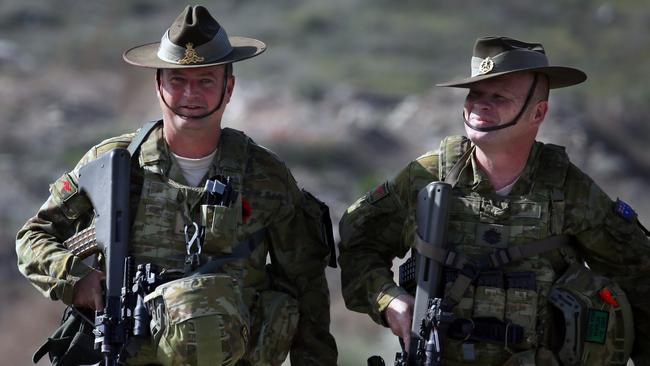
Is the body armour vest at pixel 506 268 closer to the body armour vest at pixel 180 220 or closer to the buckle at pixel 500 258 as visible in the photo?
the buckle at pixel 500 258

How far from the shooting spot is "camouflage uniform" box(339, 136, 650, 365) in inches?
278

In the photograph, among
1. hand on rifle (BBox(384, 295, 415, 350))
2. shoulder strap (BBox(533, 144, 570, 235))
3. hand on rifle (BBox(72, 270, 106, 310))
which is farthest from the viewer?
shoulder strap (BBox(533, 144, 570, 235))

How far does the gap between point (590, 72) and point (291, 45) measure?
494 cm

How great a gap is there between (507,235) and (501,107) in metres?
0.63

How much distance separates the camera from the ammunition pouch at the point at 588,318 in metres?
7.03

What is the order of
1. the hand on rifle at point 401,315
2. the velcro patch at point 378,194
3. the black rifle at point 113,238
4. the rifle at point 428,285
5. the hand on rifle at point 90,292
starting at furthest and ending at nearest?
the velcro patch at point 378,194 → the hand on rifle at point 401,315 → the hand on rifle at point 90,292 → the rifle at point 428,285 → the black rifle at point 113,238

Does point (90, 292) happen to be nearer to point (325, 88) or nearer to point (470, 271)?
point (470, 271)

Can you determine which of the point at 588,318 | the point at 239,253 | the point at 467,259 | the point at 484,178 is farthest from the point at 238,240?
the point at 588,318

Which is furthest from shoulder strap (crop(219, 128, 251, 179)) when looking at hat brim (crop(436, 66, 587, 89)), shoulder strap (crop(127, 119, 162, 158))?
hat brim (crop(436, 66, 587, 89))

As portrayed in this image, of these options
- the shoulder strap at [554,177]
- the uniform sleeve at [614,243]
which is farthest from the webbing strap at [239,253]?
the uniform sleeve at [614,243]

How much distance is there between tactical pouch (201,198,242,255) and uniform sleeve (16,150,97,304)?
61 cm

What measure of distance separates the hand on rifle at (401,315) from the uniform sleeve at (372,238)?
16cm

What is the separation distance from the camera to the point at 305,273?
24.2 ft

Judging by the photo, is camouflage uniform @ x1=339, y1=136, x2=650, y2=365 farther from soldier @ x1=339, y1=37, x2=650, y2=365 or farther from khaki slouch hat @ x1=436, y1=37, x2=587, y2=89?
khaki slouch hat @ x1=436, y1=37, x2=587, y2=89
